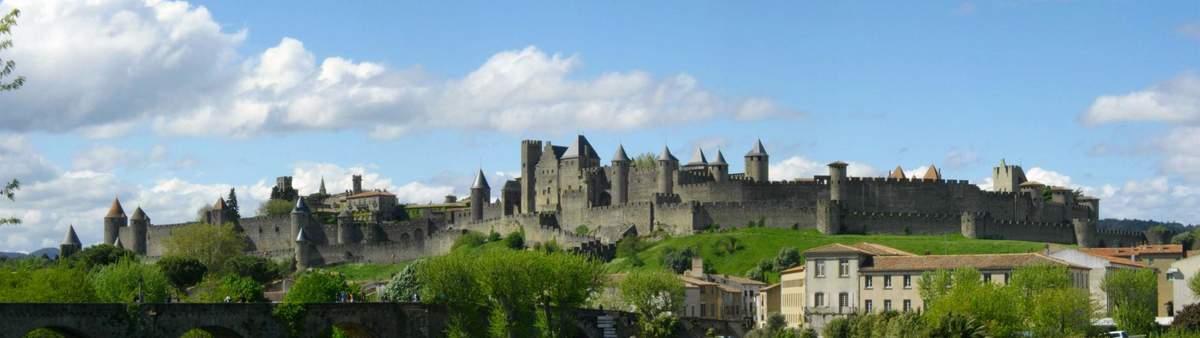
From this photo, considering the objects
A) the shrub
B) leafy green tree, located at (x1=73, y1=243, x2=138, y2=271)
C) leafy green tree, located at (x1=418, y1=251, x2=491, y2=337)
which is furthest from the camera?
leafy green tree, located at (x1=73, y1=243, x2=138, y2=271)

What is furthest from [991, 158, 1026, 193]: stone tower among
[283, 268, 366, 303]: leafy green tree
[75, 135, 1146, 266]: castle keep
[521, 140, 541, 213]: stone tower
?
[283, 268, 366, 303]: leafy green tree

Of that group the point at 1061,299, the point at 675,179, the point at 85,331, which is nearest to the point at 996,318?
the point at 1061,299

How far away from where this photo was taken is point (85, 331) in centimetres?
5959

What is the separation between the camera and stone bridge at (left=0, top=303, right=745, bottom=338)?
192ft

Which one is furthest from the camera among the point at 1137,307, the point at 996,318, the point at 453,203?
the point at 453,203

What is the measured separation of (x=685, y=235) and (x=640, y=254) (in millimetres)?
4923

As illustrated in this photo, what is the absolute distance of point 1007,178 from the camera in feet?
466

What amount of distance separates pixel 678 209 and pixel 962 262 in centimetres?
4340

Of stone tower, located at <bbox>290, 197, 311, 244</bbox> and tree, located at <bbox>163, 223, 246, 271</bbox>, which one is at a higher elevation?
stone tower, located at <bbox>290, 197, 311, 244</bbox>

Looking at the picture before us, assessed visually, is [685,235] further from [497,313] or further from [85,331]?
[85,331]

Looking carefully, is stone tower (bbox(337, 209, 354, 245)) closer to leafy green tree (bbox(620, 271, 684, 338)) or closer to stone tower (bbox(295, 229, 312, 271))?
stone tower (bbox(295, 229, 312, 271))

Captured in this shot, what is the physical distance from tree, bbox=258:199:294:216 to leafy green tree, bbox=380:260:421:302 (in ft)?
198

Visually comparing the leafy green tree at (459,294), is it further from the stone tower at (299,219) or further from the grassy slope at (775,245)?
the stone tower at (299,219)

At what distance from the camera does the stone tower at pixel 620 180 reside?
Answer: 441 ft
